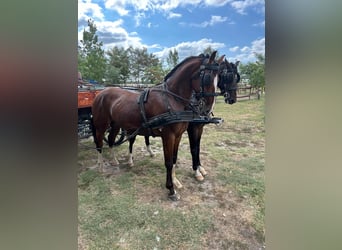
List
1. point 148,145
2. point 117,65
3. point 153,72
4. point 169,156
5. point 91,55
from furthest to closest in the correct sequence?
point 148,145 < point 169,156 < point 153,72 < point 117,65 < point 91,55

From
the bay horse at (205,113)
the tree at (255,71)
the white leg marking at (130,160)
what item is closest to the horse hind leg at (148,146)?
the bay horse at (205,113)

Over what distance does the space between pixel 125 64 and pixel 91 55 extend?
155 mm

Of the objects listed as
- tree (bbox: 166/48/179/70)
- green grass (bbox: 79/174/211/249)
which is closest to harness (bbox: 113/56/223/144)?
tree (bbox: 166/48/179/70)

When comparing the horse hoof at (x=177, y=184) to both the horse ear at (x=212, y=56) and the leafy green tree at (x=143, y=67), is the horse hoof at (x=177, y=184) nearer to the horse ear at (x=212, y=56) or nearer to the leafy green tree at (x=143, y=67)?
the leafy green tree at (x=143, y=67)

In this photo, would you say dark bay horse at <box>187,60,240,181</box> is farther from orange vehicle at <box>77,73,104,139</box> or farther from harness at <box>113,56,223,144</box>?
orange vehicle at <box>77,73,104,139</box>

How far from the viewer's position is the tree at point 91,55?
30.7 inches

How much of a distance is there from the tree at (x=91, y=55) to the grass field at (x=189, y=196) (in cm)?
33

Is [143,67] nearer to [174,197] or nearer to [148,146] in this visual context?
[148,146]

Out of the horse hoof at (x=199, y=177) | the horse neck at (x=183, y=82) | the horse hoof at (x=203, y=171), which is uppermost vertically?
the horse neck at (x=183, y=82)

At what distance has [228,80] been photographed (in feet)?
3.50

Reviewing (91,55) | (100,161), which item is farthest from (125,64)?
(100,161)

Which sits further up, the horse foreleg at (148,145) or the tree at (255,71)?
the tree at (255,71)
